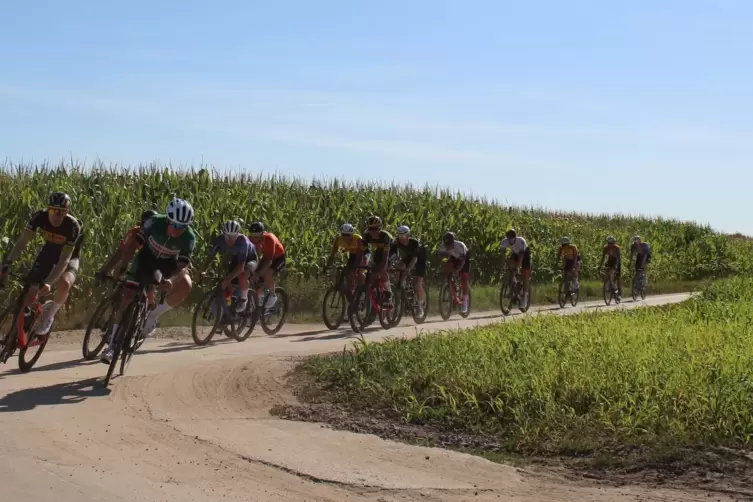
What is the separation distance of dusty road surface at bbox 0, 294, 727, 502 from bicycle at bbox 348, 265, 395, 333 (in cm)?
748

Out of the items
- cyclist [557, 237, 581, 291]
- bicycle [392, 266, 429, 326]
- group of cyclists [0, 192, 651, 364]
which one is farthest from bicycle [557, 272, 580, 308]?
group of cyclists [0, 192, 651, 364]

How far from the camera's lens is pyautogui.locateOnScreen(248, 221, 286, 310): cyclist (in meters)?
16.9

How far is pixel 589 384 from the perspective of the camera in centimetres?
1003

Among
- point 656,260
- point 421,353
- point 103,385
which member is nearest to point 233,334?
point 421,353

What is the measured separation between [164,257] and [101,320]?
1544 mm

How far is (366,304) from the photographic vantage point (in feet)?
63.5

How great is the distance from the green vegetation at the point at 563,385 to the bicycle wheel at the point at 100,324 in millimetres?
2583

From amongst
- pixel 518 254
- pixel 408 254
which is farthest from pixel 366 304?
pixel 518 254

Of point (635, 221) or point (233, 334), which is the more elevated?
point (635, 221)

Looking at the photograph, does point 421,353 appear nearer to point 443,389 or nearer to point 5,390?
point 443,389

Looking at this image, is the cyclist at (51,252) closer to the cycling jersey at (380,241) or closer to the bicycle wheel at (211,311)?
the bicycle wheel at (211,311)

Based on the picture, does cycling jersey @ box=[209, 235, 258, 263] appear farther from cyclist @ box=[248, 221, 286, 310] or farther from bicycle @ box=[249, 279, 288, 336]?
bicycle @ box=[249, 279, 288, 336]

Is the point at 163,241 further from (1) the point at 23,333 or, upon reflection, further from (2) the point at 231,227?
(2) the point at 231,227

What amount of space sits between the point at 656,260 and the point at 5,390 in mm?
40533
